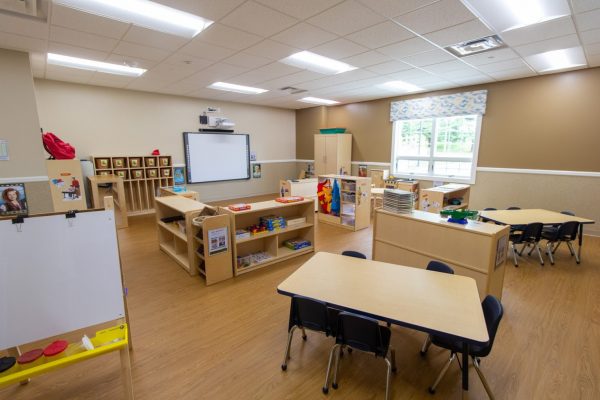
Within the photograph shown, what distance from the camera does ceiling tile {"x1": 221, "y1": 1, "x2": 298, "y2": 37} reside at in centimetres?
290

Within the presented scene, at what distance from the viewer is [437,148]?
23.8ft

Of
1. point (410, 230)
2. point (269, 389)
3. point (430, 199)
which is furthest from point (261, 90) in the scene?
point (269, 389)

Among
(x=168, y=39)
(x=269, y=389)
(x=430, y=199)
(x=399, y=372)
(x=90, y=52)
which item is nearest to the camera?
(x=269, y=389)

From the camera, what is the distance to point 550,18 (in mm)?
3143

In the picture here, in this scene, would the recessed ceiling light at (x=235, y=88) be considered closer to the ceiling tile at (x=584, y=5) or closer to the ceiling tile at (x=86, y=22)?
the ceiling tile at (x=86, y=22)

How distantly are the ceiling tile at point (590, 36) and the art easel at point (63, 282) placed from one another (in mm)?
5652

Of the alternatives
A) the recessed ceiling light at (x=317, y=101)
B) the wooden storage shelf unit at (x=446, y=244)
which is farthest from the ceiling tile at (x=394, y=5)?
the recessed ceiling light at (x=317, y=101)

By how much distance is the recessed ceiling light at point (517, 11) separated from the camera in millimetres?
2846

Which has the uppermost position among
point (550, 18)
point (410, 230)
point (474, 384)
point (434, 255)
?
point (550, 18)

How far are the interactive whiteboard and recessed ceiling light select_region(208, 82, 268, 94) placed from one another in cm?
188

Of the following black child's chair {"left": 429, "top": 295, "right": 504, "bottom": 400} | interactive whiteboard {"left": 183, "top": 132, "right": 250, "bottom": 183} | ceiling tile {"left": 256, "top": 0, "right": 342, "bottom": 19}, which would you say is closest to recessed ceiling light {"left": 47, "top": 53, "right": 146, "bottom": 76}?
interactive whiteboard {"left": 183, "top": 132, "right": 250, "bottom": 183}

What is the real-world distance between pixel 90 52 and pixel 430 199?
5.92m

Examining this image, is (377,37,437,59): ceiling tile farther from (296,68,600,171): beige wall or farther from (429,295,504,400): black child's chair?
(429,295,504,400): black child's chair

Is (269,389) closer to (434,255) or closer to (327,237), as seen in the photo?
(434,255)
